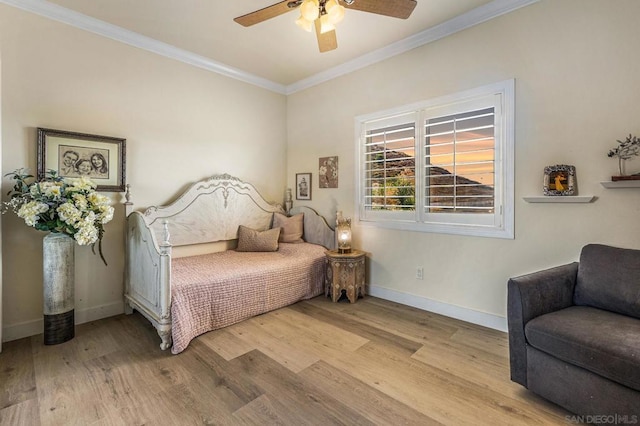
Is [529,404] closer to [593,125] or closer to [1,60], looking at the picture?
[593,125]

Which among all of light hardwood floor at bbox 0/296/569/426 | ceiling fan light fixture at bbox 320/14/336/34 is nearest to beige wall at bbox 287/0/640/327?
light hardwood floor at bbox 0/296/569/426

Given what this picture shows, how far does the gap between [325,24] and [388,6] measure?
0.40 meters

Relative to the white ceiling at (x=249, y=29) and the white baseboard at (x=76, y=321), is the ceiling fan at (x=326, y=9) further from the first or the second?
the white baseboard at (x=76, y=321)

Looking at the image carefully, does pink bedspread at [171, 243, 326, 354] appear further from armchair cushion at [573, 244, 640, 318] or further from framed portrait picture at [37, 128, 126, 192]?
armchair cushion at [573, 244, 640, 318]

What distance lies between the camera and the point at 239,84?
3.89 m

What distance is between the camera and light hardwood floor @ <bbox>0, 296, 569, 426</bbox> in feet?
5.31

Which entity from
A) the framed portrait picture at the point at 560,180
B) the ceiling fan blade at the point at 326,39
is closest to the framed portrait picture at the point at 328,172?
the ceiling fan blade at the point at 326,39

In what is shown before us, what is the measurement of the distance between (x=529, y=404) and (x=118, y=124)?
3894mm

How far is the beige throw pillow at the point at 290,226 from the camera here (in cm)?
393

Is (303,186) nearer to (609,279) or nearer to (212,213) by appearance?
(212,213)

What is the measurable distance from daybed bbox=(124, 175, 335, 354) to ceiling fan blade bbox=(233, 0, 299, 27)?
158 cm

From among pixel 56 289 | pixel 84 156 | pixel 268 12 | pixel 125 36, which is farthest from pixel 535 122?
pixel 56 289

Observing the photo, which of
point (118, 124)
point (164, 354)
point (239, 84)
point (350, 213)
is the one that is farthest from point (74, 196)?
point (350, 213)

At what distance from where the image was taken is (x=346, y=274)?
10.8 feet
